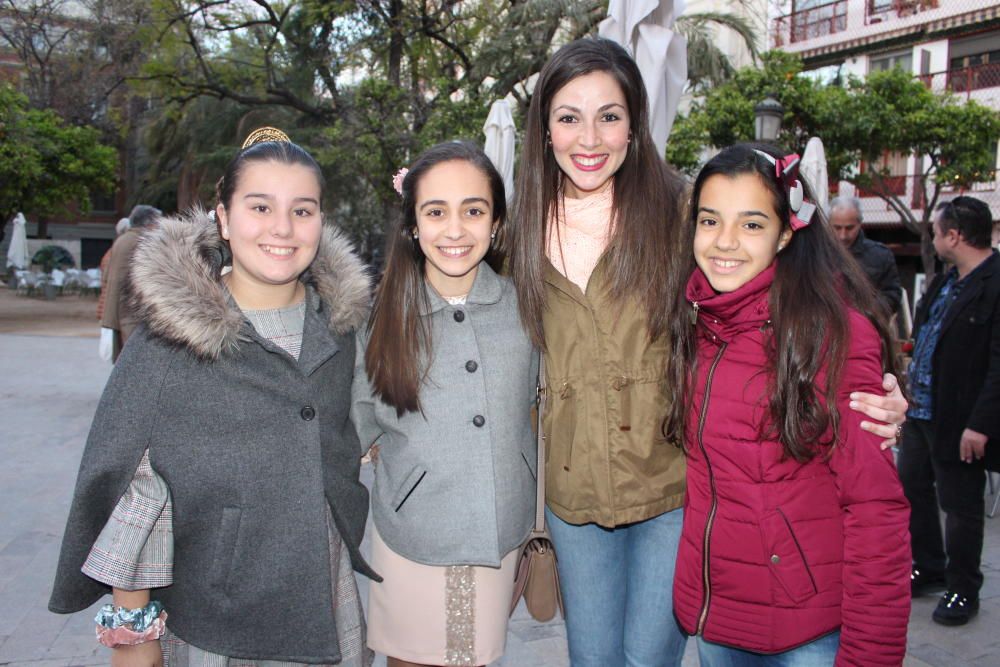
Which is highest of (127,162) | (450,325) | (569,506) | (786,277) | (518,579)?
(127,162)

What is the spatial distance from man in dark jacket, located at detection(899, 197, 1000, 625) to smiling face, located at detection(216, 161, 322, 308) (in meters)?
3.27

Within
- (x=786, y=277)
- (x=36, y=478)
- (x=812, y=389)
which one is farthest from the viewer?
(x=36, y=478)

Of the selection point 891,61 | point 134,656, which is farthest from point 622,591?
point 891,61

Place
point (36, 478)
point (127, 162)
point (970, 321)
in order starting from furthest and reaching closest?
1. point (127, 162)
2. point (36, 478)
3. point (970, 321)

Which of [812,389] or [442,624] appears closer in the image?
[812,389]

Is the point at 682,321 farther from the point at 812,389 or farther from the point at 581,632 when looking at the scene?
the point at 581,632

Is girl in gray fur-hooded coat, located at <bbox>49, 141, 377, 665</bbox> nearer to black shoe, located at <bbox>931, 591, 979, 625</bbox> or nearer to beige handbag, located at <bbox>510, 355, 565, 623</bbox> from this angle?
beige handbag, located at <bbox>510, 355, 565, 623</bbox>

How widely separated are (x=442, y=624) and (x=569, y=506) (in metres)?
0.49

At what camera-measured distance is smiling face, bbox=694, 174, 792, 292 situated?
2.01 meters

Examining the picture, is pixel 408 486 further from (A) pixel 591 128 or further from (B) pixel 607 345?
(A) pixel 591 128

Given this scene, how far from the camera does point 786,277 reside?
1.98m

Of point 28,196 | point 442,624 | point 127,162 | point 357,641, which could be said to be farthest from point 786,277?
point 127,162

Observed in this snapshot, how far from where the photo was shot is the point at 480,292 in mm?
2393

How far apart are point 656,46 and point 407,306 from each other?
1922mm
